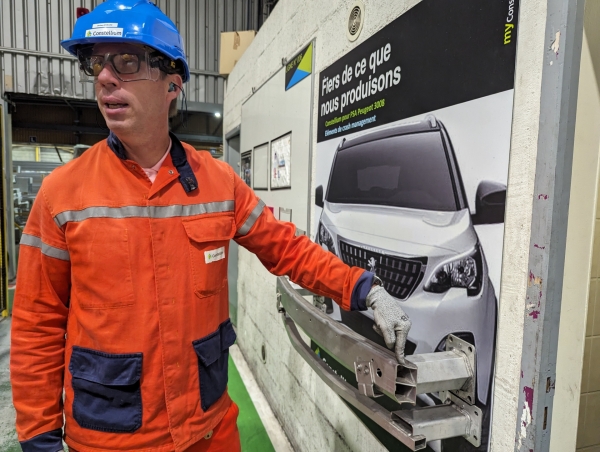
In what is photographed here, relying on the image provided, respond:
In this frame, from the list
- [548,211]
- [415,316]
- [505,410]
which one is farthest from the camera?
[415,316]

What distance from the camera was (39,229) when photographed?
3.39 feet

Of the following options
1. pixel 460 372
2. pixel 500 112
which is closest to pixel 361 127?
pixel 500 112

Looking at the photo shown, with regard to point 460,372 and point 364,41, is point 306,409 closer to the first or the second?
point 460,372

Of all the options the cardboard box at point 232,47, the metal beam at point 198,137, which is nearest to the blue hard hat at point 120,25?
the cardboard box at point 232,47

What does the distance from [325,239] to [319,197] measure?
204mm

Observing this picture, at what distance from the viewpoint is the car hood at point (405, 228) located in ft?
3.14

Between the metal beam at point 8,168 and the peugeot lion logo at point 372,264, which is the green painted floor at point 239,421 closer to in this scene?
the peugeot lion logo at point 372,264

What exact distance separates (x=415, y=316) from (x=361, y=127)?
2.26ft

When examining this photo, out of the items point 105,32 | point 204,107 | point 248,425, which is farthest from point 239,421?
A: point 204,107

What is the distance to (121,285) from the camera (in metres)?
1.03

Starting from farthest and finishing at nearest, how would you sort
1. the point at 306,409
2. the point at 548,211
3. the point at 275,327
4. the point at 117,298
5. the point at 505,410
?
the point at 275,327
the point at 306,409
the point at 117,298
the point at 505,410
the point at 548,211

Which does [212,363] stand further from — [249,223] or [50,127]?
[50,127]

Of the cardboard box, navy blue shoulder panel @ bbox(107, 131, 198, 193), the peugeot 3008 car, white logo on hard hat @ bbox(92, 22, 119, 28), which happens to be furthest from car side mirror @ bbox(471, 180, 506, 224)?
the cardboard box

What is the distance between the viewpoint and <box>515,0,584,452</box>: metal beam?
71 cm
